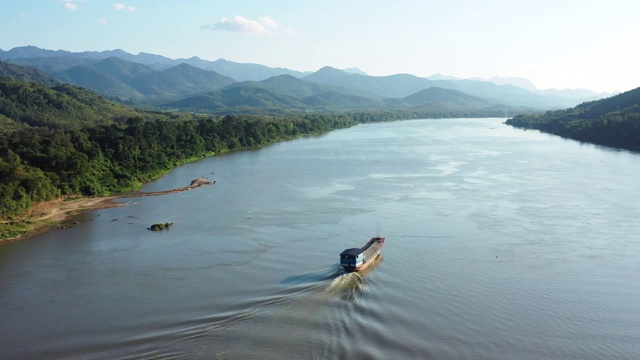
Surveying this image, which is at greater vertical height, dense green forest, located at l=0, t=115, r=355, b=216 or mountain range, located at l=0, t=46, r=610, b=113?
mountain range, located at l=0, t=46, r=610, b=113

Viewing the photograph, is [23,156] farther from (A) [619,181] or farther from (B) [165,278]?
(A) [619,181]

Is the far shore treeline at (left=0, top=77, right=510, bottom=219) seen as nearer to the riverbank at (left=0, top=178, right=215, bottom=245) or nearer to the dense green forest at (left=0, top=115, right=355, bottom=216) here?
the dense green forest at (left=0, top=115, right=355, bottom=216)

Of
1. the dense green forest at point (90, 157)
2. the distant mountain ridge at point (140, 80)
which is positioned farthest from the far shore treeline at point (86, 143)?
the distant mountain ridge at point (140, 80)

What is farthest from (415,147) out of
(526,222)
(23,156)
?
(23,156)

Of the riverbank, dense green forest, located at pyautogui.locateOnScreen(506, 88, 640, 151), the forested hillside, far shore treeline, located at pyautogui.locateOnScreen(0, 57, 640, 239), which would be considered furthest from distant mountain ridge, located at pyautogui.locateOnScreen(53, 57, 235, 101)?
the riverbank

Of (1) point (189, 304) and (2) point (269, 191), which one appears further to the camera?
(2) point (269, 191)

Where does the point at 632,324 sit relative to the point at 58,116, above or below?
below
